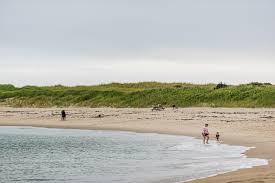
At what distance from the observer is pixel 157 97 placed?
76125 millimetres

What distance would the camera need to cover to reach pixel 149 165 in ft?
75.7

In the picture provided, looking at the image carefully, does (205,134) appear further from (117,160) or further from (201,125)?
(201,125)

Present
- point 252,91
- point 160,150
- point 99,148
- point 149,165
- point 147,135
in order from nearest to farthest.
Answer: point 149,165
point 160,150
point 99,148
point 147,135
point 252,91

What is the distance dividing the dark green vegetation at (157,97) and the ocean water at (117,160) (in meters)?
30.2

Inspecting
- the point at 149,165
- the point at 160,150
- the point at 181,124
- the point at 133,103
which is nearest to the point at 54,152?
the point at 160,150

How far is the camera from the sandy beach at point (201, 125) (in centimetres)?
1864

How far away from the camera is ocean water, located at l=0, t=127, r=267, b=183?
20.1 m

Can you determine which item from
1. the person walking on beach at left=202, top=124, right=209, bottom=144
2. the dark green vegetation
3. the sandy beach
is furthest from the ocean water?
the dark green vegetation

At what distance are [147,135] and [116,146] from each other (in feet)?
27.0

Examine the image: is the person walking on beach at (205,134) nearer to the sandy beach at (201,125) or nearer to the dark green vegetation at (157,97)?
the sandy beach at (201,125)

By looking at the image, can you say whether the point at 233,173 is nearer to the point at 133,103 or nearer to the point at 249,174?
the point at 249,174

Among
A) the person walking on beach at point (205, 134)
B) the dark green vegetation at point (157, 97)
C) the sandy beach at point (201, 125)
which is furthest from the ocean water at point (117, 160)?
the dark green vegetation at point (157, 97)

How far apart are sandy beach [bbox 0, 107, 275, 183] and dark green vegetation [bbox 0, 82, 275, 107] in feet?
42.1

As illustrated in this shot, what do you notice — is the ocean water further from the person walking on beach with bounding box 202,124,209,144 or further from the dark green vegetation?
the dark green vegetation
